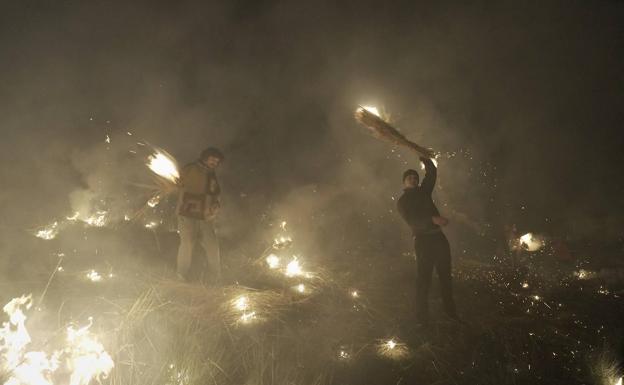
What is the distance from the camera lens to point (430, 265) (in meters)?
4.04

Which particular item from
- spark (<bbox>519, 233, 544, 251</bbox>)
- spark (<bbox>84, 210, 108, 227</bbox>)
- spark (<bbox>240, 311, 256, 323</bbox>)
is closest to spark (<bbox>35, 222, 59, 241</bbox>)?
spark (<bbox>84, 210, 108, 227</bbox>)

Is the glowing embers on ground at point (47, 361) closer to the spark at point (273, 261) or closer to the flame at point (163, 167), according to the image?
the flame at point (163, 167)

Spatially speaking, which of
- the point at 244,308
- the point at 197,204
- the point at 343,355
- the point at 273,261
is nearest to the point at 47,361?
the point at 244,308

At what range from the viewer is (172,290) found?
504 cm

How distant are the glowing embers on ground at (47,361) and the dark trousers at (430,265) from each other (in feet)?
10.2

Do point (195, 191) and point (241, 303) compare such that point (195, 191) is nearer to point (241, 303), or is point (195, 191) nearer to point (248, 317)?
point (241, 303)

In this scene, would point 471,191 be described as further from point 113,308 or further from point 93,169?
point 93,169

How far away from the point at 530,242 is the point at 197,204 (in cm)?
670

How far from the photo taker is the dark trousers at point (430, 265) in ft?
13.2

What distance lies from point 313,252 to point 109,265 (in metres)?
3.91

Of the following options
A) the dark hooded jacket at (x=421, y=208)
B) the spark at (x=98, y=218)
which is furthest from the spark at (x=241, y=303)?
the spark at (x=98, y=218)

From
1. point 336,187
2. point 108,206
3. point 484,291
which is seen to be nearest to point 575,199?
point 484,291

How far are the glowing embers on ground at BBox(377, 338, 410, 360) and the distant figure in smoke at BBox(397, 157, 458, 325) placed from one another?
0.51m

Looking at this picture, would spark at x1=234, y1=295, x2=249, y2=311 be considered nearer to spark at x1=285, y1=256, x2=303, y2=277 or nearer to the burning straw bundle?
spark at x1=285, y1=256, x2=303, y2=277
